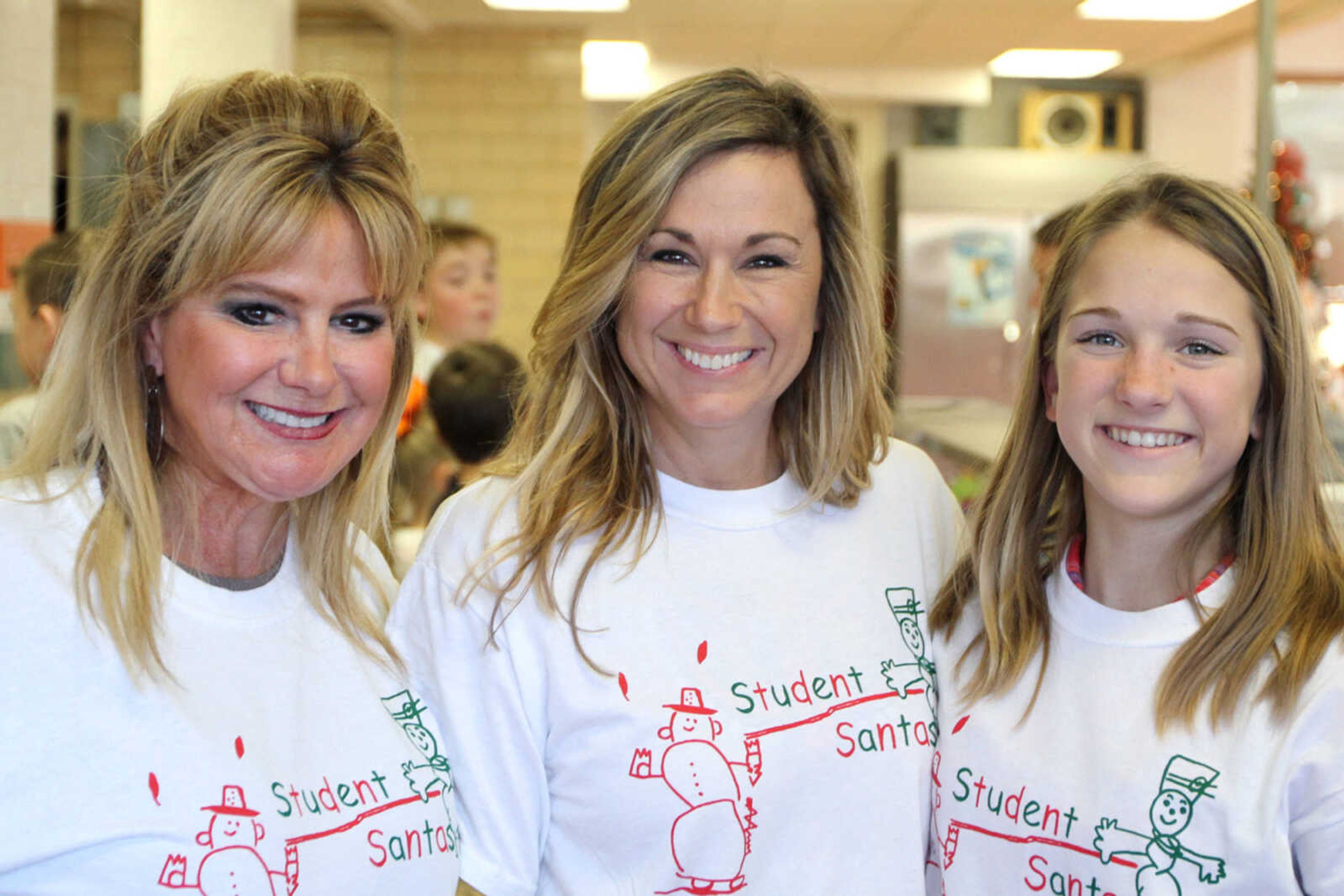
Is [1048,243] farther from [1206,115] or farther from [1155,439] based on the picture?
[1206,115]

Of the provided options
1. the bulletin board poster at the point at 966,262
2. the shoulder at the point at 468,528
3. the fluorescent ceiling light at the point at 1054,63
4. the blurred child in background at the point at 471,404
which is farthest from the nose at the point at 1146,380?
the bulletin board poster at the point at 966,262

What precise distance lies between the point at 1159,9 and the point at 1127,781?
5.70 meters

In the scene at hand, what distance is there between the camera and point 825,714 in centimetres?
158

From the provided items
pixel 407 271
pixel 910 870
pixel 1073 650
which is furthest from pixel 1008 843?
pixel 407 271

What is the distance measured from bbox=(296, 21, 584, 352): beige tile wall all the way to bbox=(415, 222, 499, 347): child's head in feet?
6.45

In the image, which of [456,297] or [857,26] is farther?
[857,26]

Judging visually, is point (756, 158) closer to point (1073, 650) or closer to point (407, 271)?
point (407, 271)

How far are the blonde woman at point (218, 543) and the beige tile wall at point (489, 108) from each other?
5257mm

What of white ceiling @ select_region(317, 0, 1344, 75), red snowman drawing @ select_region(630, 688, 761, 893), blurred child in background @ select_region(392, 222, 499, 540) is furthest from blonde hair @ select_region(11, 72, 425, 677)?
white ceiling @ select_region(317, 0, 1344, 75)

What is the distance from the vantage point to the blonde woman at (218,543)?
50.4 inches

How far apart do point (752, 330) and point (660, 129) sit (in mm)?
278

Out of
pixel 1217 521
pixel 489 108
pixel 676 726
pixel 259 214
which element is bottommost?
pixel 676 726

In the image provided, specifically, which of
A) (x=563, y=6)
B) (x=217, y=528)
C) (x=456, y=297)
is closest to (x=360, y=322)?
(x=217, y=528)

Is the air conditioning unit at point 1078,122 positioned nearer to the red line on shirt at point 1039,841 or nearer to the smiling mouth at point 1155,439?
the smiling mouth at point 1155,439
